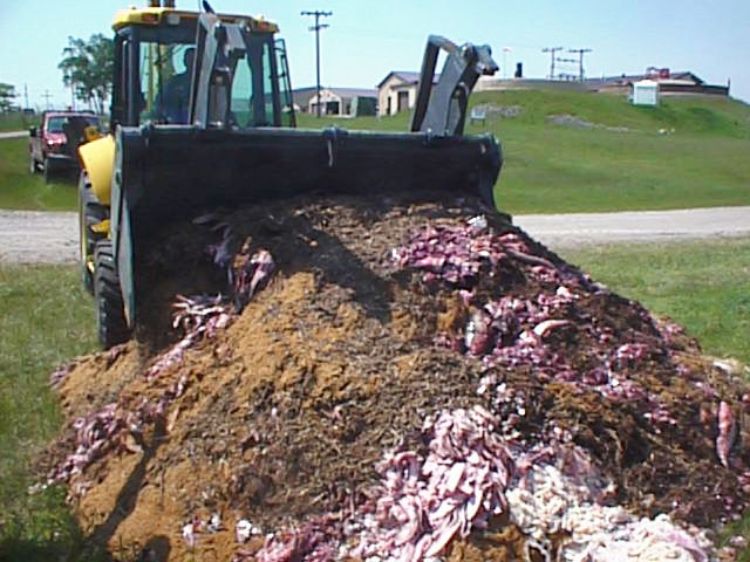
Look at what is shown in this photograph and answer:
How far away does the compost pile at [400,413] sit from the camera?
4.41 m

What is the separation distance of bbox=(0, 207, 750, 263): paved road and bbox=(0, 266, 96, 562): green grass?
304cm

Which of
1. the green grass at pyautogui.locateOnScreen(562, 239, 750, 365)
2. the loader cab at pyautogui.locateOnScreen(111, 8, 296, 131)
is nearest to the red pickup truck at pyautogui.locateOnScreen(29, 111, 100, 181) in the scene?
the green grass at pyautogui.locateOnScreen(562, 239, 750, 365)

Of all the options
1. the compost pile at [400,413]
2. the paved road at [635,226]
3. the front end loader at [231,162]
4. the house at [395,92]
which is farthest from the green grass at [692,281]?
the house at [395,92]

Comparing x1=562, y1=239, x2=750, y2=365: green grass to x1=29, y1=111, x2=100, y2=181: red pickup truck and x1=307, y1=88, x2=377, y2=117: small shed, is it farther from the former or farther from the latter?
x1=307, y1=88, x2=377, y2=117: small shed

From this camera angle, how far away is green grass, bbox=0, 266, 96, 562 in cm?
485

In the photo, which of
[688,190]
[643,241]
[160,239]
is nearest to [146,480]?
[160,239]

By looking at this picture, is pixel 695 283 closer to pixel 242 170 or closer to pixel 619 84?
pixel 242 170

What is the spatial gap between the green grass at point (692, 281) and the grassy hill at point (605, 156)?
911 centimetres

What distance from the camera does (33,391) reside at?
22.8ft

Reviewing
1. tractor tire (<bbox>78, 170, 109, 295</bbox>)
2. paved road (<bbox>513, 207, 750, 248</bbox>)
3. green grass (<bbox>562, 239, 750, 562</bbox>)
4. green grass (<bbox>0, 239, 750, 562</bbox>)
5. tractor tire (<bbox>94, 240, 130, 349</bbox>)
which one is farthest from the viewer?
paved road (<bbox>513, 207, 750, 248</bbox>)

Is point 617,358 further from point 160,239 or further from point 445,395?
point 160,239

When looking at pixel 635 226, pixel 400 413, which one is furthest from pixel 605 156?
pixel 400 413

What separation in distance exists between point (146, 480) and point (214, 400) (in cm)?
47

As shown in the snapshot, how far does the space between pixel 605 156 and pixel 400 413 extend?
127 ft
